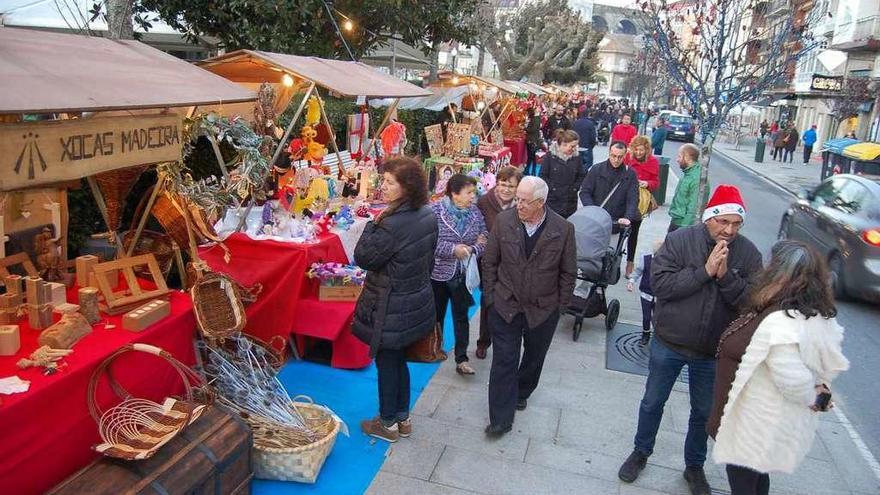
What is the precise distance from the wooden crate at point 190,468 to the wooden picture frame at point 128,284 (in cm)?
90

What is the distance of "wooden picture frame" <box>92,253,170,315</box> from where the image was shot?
12.2 feet

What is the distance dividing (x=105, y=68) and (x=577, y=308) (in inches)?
175

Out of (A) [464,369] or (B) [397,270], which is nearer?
(B) [397,270]

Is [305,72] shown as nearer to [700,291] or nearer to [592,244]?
[592,244]

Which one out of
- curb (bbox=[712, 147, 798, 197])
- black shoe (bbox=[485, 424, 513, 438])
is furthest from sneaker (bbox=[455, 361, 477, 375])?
curb (bbox=[712, 147, 798, 197])

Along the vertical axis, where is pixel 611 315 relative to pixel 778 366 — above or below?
below

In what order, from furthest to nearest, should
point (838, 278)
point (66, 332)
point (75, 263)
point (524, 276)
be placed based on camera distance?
1. point (838, 278)
2. point (524, 276)
3. point (75, 263)
4. point (66, 332)

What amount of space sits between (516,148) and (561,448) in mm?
13359

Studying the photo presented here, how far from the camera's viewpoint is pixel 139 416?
321 centimetres

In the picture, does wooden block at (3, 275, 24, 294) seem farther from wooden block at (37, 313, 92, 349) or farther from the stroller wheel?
the stroller wheel

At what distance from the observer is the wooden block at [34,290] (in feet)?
11.1

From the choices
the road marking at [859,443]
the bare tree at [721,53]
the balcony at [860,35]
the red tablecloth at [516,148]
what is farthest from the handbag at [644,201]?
the balcony at [860,35]

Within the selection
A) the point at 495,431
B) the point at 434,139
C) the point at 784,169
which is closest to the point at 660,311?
the point at 495,431

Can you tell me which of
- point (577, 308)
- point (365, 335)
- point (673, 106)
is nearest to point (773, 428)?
point (365, 335)
